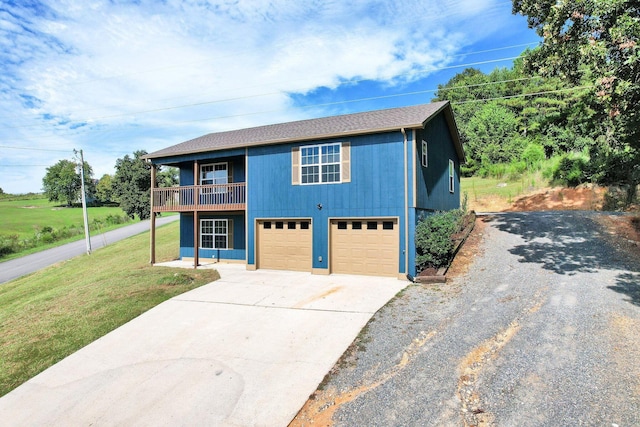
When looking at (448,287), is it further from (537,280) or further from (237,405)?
(237,405)

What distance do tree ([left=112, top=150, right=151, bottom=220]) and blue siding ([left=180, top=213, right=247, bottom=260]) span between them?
108 ft

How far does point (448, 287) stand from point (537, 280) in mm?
2331

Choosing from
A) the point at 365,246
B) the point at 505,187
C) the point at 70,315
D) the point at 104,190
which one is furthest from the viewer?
the point at 104,190

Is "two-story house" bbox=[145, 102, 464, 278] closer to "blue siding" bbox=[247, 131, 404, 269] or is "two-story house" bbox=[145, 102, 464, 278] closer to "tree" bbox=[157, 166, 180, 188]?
"blue siding" bbox=[247, 131, 404, 269]

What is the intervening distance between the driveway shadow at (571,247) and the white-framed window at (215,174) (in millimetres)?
12815

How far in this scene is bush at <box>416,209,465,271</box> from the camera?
1068 cm

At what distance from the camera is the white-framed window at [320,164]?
12.5m

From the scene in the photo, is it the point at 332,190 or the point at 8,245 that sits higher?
the point at 332,190

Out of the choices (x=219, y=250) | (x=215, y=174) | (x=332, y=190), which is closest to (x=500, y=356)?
(x=332, y=190)

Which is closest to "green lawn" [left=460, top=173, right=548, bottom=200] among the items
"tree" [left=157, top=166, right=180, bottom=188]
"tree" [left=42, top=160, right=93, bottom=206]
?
"tree" [left=157, top=166, right=180, bottom=188]

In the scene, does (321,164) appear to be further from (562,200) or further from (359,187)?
(562,200)

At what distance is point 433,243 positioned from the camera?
35.0 feet

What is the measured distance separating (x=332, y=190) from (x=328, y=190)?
0.17 metres

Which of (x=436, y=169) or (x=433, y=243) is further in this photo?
(x=436, y=169)
